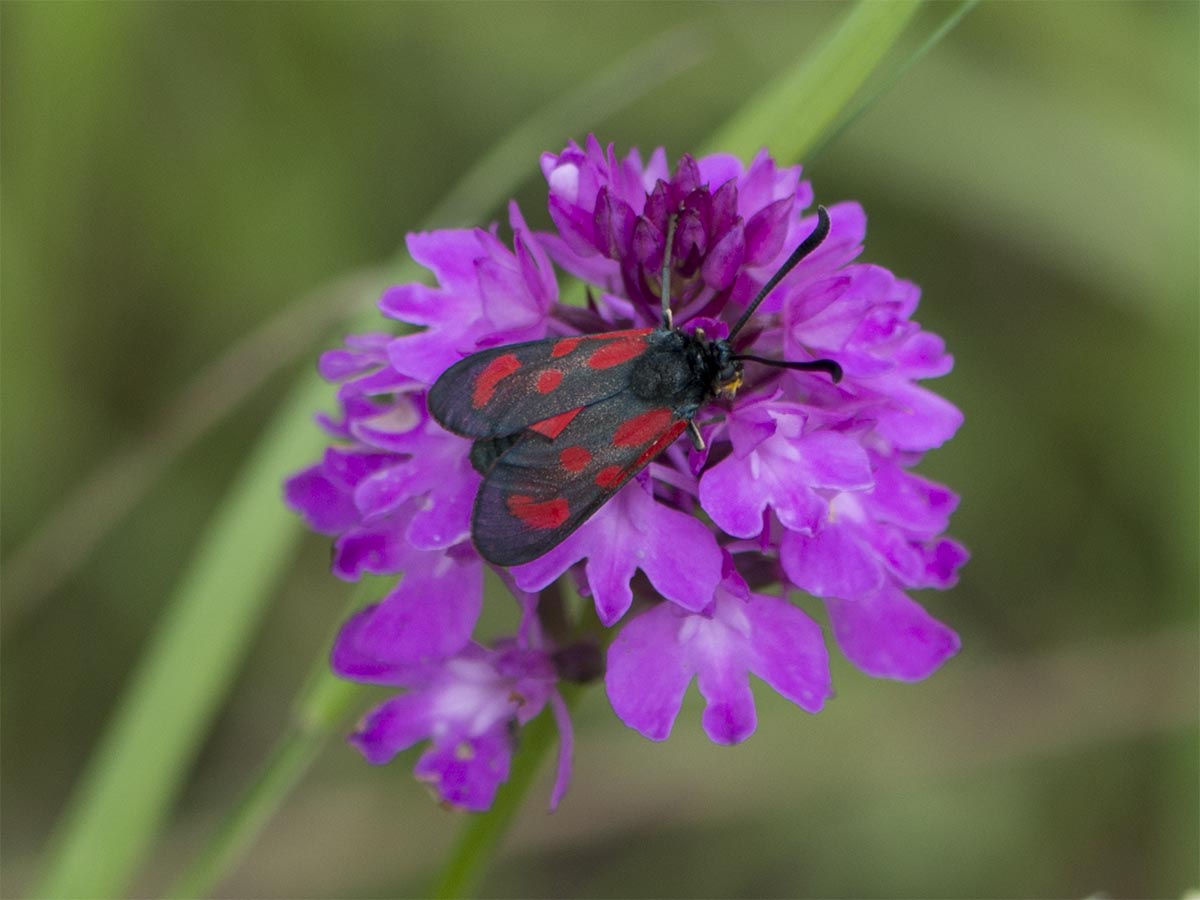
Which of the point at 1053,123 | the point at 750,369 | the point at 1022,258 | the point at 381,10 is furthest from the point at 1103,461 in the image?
the point at 381,10

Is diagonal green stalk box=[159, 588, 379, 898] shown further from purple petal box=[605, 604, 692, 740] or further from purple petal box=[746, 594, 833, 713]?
purple petal box=[746, 594, 833, 713]

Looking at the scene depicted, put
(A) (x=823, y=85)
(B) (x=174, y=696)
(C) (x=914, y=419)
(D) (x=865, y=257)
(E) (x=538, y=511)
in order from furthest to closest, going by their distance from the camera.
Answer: (D) (x=865, y=257), (B) (x=174, y=696), (A) (x=823, y=85), (C) (x=914, y=419), (E) (x=538, y=511)

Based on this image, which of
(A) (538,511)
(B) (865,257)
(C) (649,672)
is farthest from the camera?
(B) (865,257)

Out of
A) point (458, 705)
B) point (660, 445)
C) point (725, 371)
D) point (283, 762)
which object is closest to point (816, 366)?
point (725, 371)

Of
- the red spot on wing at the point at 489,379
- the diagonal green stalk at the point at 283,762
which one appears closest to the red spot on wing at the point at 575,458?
the red spot on wing at the point at 489,379

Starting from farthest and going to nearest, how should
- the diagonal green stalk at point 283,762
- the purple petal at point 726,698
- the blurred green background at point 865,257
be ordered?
the blurred green background at point 865,257
the diagonal green stalk at point 283,762
the purple petal at point 726,698

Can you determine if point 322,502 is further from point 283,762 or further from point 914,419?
point 914,419

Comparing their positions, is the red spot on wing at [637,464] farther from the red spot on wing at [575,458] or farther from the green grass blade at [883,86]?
the green grass blade at [883,86]

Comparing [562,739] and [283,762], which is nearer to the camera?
[562,739]
